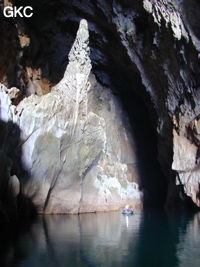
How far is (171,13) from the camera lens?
47.8 feet

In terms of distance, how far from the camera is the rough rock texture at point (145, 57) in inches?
606

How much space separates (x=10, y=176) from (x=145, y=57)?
853cm

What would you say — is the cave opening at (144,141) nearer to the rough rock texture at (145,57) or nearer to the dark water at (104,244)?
the rough rock texture at (145,57)

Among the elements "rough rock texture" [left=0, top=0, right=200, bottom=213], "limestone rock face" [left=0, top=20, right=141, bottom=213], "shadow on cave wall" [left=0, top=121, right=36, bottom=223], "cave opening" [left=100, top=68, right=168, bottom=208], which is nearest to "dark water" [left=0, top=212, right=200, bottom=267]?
"shadow on cave wall" [left=0, top=121, right=36, bottom=223]

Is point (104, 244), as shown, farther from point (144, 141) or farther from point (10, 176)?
point (144, 141)

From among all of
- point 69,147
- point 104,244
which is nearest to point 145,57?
point 69,147

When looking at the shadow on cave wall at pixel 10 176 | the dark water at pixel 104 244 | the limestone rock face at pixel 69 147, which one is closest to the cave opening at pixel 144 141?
the limestone rock face at pixel 69 147

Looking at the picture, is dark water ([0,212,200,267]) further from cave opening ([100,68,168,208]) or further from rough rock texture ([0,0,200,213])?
cave opening ([100,68,168,208])

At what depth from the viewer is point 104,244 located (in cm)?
1031

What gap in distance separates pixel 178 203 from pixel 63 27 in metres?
11.6

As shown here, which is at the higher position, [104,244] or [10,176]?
[10,176]

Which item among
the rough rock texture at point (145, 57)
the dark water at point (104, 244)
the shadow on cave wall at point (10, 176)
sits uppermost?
the rough rock texture at point (145, 57)

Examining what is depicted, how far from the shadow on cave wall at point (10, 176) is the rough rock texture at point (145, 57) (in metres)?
1.64

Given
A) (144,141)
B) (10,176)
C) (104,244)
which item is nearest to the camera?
(104,244)
